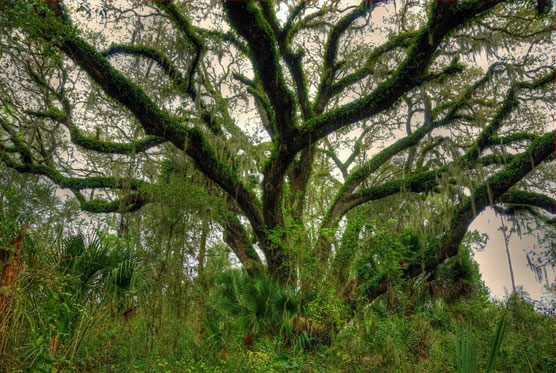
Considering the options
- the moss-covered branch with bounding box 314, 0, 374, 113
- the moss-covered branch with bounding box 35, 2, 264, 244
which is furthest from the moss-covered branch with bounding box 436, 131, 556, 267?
the moss-covered branch with bounding box 35, 2, 264, 244

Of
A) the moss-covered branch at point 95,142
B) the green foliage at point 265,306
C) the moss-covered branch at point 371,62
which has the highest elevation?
the moss-covered branch at point 371,62

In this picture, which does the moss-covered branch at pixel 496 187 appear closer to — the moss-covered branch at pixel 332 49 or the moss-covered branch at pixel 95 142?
the moss-covered branch at pixel 332 49

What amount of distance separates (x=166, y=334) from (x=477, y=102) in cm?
907

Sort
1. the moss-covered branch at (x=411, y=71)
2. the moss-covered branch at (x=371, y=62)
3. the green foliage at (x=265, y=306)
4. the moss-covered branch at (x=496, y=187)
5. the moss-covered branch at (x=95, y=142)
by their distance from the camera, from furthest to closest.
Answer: the moss-covered branch at (x=371, y=62), the moss-covered branch at (x=95, y=142), the green foliage at (x=265, y=306), the moss-covered branch at (x=496, y=187), the moss-covered branch at (x=411, y=71)

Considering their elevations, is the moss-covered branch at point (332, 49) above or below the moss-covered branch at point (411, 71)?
above

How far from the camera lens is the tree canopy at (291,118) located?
5.90 m

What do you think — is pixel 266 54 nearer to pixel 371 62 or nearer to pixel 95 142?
pixel 95 142

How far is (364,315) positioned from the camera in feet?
22.3

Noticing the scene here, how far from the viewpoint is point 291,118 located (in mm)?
6285

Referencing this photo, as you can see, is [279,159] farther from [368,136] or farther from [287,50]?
[368,136]

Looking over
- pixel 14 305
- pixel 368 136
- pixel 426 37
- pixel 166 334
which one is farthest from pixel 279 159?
pixel 368 136

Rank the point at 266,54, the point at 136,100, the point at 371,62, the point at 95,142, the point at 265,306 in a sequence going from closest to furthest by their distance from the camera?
1. the point at 266,54
2. the point at 136,100
3. the point at 265,306
4. the point at 95,142
5. the point at 371,62

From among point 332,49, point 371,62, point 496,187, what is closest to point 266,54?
point 332,49

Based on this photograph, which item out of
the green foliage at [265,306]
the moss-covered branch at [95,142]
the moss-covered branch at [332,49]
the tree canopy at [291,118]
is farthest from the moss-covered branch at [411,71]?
the moss-covered branch at [95,142]
